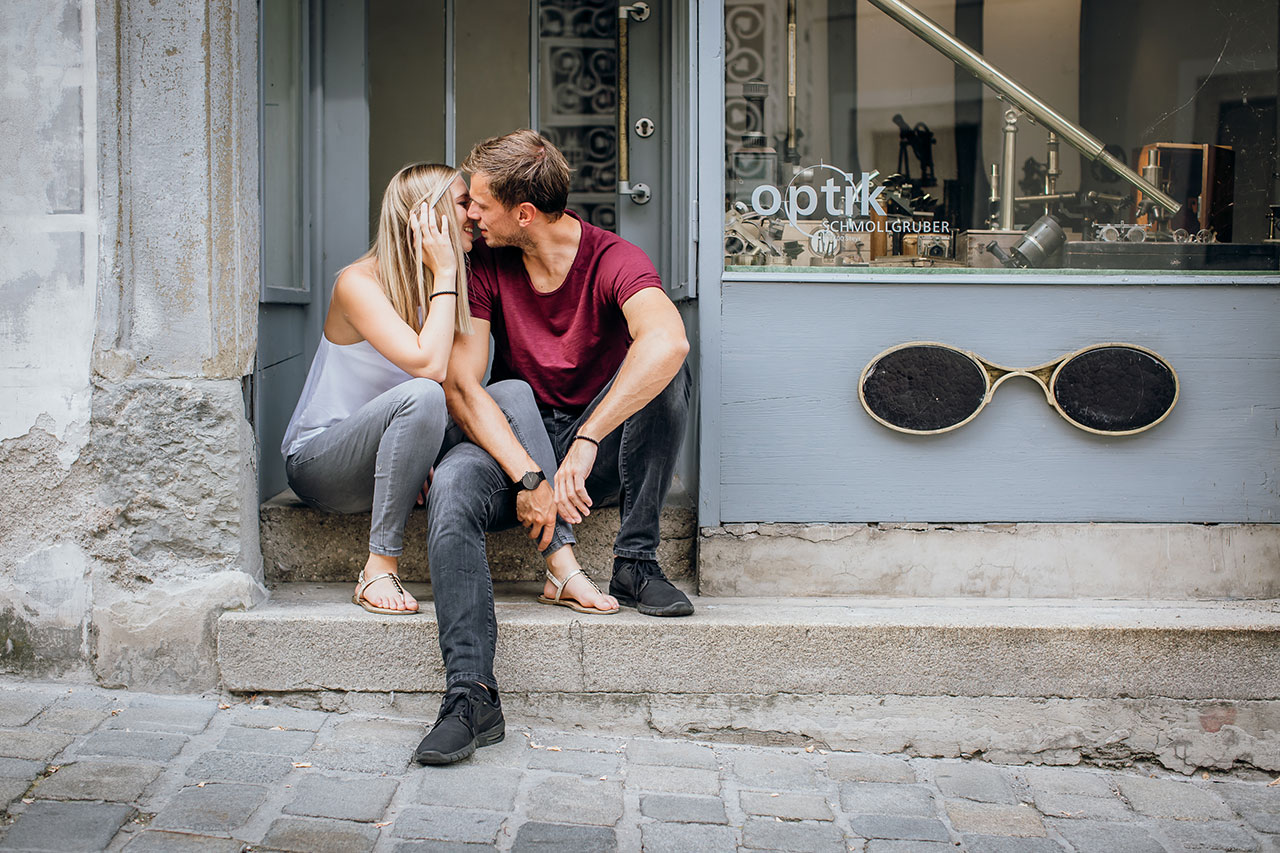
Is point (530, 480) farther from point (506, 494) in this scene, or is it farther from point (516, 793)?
point (516, 793)

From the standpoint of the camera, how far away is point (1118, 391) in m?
3.22

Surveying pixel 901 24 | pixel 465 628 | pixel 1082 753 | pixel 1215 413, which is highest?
pixel 901 24

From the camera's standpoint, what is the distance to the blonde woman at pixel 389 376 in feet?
9.57

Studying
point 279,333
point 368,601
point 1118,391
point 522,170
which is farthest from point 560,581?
point 1118,391

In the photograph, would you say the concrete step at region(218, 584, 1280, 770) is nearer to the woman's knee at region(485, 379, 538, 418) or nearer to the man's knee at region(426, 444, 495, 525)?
the man's knee at region(426, 444, 495, 525)

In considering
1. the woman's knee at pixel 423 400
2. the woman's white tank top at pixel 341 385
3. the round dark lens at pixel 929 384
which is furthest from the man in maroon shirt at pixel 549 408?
the round dark lens at pixel 929 384

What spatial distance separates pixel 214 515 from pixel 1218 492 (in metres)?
2.95

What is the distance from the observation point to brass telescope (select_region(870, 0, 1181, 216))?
334 cm

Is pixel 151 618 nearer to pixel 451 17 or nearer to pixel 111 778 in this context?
pixel 111 778

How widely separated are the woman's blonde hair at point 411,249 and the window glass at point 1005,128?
0.87 meters

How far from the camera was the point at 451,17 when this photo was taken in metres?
3.94

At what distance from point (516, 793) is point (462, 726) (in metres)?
0.22

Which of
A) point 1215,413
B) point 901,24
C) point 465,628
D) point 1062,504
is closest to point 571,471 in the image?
point 465,628

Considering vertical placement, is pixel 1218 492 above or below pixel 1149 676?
above
